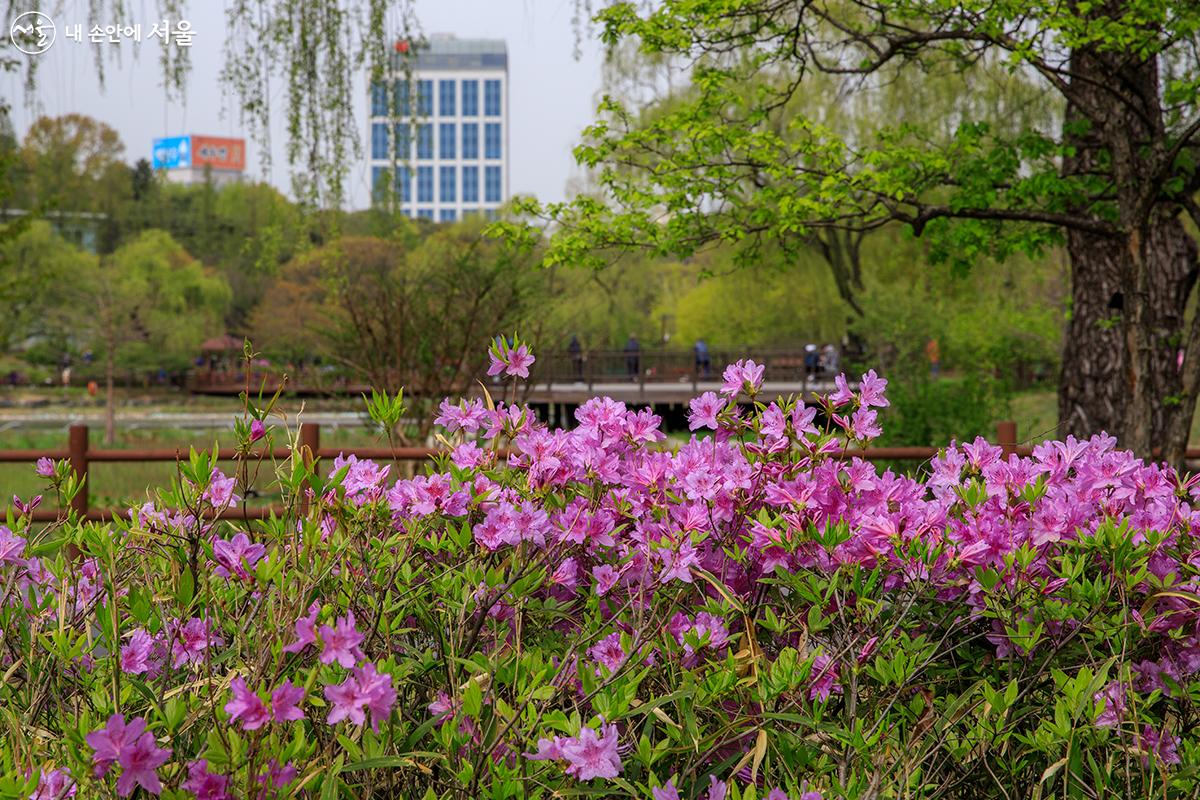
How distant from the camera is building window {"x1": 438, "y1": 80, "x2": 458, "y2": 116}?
7096 inches

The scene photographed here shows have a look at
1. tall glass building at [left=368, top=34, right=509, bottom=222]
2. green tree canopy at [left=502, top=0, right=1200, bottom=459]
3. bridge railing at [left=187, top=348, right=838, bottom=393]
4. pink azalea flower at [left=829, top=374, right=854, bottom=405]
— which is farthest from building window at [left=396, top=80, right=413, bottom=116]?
tall glass building at [left=368, top=34, right=509, bottom=222]

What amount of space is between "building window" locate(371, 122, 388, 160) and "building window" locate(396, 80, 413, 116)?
16cm

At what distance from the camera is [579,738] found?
1.50 metres

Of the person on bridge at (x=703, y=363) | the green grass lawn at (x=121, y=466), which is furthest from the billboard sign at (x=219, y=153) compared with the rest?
the person on bridge at (x=703, y=363)

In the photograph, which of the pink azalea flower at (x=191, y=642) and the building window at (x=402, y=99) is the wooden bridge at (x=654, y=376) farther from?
the pink azalea flower at (x=191, y=642)

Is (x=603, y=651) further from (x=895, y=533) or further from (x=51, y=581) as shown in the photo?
(x=51, y=581)

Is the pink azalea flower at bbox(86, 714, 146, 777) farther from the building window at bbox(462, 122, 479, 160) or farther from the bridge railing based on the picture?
the building window at bbox(462, 122, 479, 160)

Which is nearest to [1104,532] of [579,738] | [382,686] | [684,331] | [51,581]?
[579,738]

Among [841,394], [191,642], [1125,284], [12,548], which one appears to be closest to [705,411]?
[841,394]

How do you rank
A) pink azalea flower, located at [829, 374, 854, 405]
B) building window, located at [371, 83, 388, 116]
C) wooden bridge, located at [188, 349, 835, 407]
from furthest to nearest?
wooden bridge, located at [188, 349, 835, 407] → building window, located at [371, 83, 388, 116] → pink azalea flower, located at [829, 374, 854, 405]

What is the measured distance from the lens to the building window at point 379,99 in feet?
19.7

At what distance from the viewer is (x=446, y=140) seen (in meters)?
183

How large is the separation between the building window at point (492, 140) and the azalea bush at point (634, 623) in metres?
185

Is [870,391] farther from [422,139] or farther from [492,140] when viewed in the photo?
[492,140]
